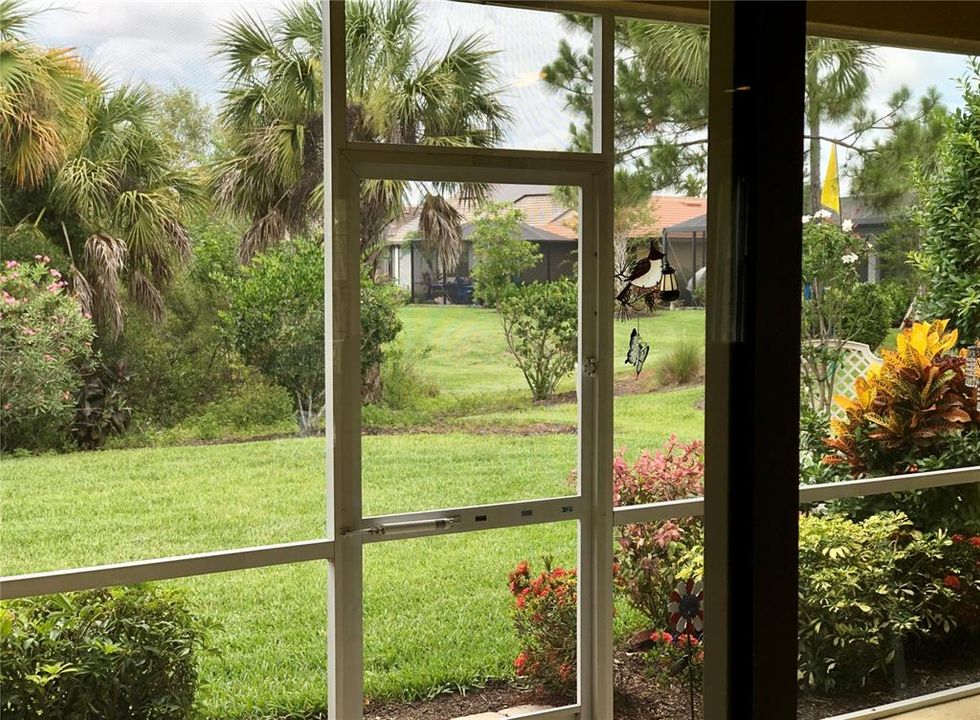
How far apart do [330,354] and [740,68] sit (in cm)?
187

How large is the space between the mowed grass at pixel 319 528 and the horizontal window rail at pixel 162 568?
0.09ft

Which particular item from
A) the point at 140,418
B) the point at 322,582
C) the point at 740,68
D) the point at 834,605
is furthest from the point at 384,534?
the point at 740,68

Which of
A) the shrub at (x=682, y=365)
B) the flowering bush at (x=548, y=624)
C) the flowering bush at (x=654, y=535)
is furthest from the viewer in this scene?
the flowering bush at (x=548, y=624)

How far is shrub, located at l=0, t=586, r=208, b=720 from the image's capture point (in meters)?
2.49

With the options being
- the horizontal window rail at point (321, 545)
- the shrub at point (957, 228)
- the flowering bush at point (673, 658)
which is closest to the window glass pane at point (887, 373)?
the shrub at point (957, 228)

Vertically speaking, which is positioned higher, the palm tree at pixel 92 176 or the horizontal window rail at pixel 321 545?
the palm tree at pixel 92 176

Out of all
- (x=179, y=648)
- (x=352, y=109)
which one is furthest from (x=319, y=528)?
(x=352, y=109)

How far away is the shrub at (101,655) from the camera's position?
8.18 feet

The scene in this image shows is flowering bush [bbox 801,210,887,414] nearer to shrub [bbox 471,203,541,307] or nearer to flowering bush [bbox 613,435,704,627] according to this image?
flowering bush [bbox 613,435,704,627]

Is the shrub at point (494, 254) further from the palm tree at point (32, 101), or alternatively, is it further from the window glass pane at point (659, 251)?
the palm tree at point (32, 101)

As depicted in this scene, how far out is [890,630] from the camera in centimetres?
149

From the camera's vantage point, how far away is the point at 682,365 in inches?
67.9

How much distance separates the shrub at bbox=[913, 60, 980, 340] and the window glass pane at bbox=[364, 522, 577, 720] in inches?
77.7

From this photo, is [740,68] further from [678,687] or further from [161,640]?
[161,640]
